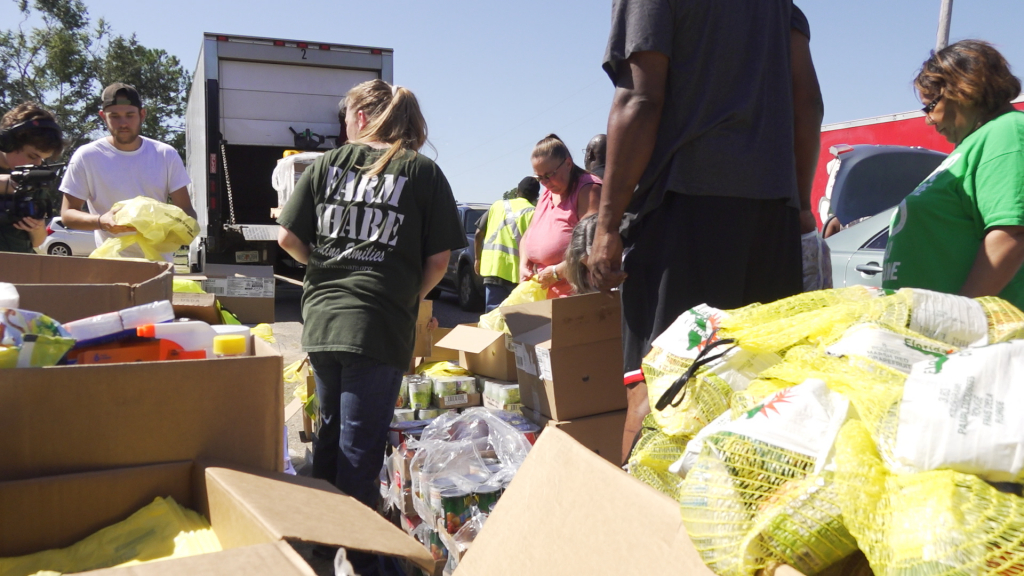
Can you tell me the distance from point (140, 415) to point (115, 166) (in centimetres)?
260

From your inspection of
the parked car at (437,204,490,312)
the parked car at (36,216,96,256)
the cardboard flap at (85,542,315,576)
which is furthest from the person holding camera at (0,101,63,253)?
the parked car at (36,216,96,256)

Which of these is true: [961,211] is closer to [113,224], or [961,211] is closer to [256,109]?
[113,224]

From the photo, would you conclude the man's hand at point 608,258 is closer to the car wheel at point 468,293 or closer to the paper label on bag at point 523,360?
the paper label on bag at point 523,360

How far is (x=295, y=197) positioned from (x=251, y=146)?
689 cm

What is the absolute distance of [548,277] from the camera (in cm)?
372

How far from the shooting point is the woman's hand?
12.1 feet

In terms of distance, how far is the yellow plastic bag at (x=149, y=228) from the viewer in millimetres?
2750

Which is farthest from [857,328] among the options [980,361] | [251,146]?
[251,146]

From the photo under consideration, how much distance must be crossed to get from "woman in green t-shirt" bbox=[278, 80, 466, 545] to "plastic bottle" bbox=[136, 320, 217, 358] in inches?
30.3

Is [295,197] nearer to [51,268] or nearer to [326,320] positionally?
[326,320]

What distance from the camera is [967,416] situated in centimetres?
74

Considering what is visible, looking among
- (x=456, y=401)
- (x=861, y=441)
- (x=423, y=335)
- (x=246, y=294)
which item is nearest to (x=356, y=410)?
(x=456, y=401)

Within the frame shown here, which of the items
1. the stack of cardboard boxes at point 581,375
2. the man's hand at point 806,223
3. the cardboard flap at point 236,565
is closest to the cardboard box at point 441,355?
the stack of cardboard boxes at point 581,375

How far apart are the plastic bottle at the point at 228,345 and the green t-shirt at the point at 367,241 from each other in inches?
34.2
